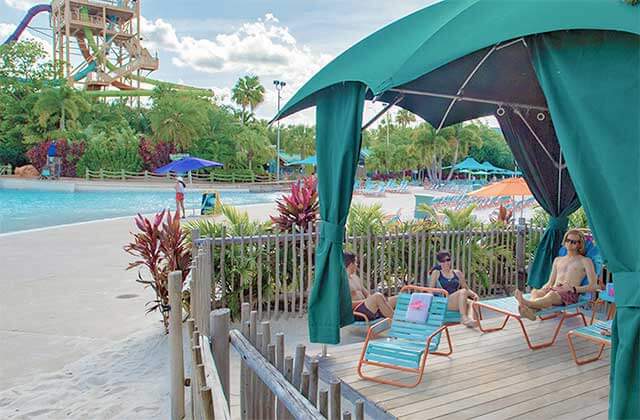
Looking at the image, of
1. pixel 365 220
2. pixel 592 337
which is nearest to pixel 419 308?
pixel 592 337

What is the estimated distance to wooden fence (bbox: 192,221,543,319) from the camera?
5863mm

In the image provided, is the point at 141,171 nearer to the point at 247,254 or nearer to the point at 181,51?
the point at 181,51

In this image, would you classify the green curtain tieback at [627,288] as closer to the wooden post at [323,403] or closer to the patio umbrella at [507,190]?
the wooden post at [323,403]

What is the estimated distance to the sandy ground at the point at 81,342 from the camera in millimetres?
4051

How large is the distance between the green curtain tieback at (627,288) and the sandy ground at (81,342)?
9.35 ft

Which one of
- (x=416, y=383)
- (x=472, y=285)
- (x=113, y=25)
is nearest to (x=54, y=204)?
(x=472, y=285)

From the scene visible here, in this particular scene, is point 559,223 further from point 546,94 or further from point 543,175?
point 546,94

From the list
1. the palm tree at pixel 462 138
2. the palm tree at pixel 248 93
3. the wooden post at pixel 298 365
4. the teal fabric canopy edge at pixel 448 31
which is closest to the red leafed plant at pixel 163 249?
the teal fabric canopy edge at pixel 448 31

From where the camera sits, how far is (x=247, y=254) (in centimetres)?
600

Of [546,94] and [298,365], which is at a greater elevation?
[546,94]

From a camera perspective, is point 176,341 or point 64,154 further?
point 64,154

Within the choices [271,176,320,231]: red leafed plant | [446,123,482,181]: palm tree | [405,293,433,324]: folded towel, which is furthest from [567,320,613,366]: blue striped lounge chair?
[446,123,482,181]: palm tree

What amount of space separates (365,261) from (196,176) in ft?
121

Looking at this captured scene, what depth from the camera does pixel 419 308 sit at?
4.43m
